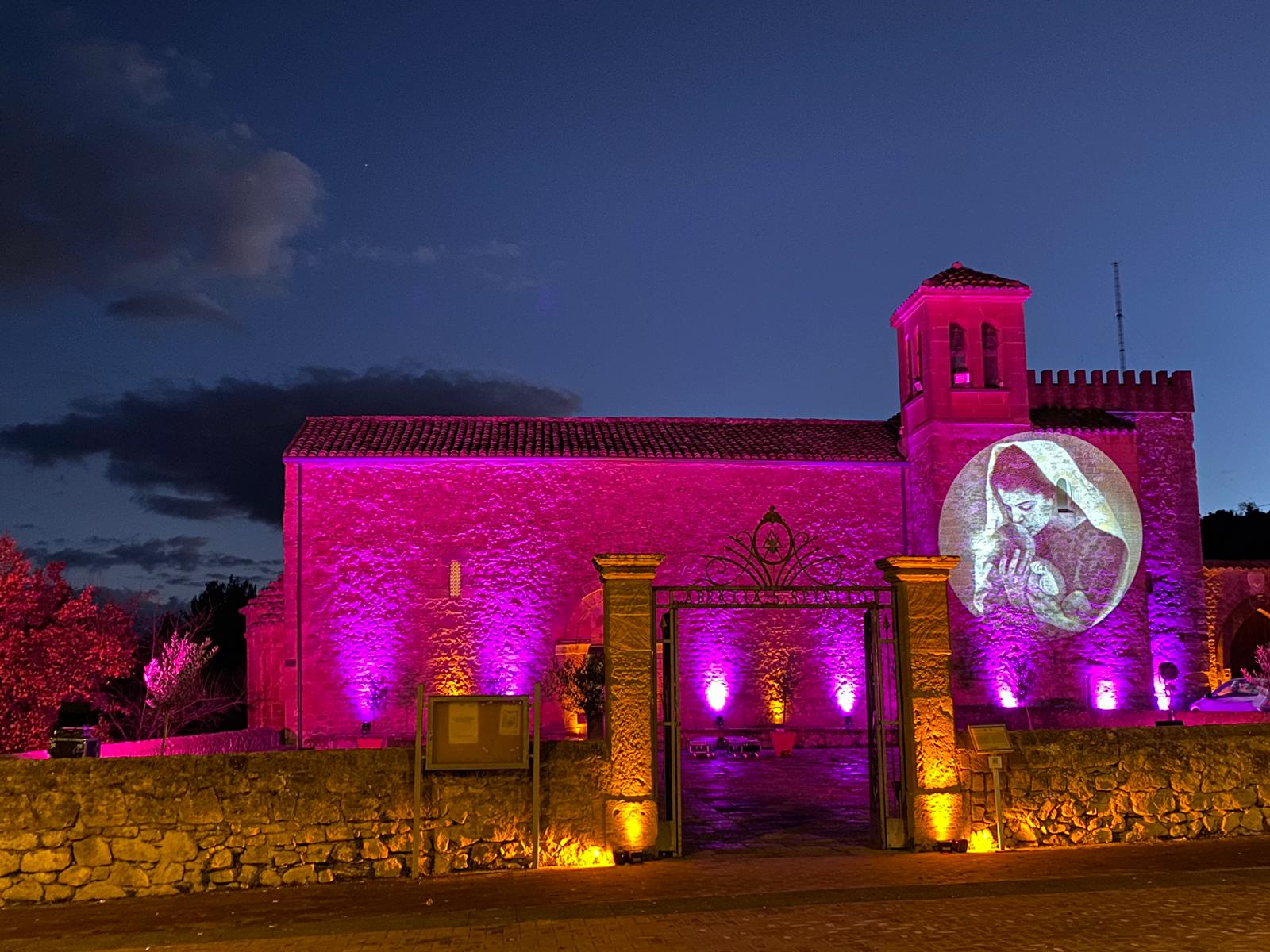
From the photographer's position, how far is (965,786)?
10.6m

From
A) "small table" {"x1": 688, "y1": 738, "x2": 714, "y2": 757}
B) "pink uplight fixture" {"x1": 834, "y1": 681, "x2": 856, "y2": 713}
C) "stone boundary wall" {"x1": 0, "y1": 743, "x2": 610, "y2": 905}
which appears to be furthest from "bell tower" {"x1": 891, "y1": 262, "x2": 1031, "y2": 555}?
"stone boundary wall" {"x1": 0, "y1": 743, "x2": 610, "y2": 905}

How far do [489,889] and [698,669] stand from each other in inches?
613

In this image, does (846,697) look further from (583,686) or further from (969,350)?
(969,350)

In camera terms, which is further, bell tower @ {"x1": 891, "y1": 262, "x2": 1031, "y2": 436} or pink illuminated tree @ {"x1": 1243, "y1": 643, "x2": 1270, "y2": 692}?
bell tower @ {"x1": 891, "y1": 262, "x2": 1031, "y2": 436}

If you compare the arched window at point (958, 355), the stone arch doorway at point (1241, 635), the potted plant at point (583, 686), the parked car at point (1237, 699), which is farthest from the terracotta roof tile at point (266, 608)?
the stone arch doorway at point (1241, 635)

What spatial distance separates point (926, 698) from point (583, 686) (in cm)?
1281

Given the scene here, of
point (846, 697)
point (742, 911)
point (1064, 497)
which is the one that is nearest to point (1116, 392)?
point (1064, 497)

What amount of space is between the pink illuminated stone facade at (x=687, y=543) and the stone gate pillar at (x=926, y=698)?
42.5 ft

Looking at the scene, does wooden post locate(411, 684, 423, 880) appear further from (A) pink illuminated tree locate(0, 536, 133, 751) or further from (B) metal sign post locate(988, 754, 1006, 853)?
(A) pink illuminated tree locate(0, 536, 133, 751)

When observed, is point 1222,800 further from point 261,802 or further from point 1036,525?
point 1036,525

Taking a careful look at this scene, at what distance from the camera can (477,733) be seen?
9.88 m

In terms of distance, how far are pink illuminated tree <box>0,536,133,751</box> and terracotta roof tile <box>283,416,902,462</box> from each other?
5405mm

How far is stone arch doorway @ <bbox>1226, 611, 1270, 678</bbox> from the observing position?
27.8 meters

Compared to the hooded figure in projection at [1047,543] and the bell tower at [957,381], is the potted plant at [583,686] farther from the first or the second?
the hooded figure in projection at [1047,543]
